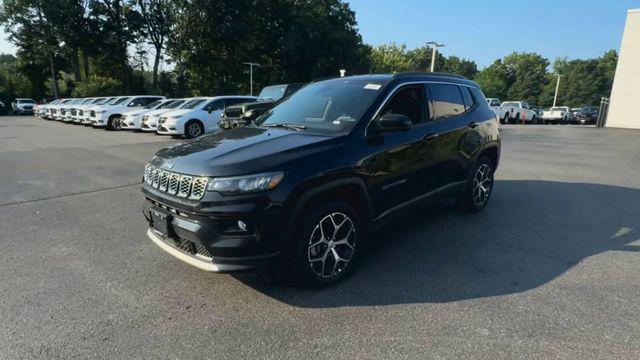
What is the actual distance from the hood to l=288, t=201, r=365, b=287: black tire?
1.69 ft

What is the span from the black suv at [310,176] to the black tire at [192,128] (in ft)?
37.7

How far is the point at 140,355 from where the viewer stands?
2555 millimetres

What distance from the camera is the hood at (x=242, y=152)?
2.94 meters

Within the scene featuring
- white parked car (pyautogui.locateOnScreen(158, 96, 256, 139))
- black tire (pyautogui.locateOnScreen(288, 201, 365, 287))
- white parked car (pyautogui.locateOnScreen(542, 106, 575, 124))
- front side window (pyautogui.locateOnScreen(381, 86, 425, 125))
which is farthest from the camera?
white parked car (pyautogui.locateOnScreen(542, 106, 575, 124))

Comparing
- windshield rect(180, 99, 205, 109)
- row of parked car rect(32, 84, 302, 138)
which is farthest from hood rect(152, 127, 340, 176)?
windshield rect(180, 99, 205, 109)

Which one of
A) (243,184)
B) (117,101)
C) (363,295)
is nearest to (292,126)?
(243,184)

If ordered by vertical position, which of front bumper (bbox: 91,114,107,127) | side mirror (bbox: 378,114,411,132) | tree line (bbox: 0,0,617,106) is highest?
tree line (bbox: 0,0,617,106)

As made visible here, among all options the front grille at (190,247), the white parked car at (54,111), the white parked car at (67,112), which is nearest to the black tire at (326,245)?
the front grille at (190,247)

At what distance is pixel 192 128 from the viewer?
1532cm

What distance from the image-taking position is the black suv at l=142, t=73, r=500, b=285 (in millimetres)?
2900

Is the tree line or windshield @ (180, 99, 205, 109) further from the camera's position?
the tree line

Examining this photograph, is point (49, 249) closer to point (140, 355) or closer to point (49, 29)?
point (140, 355)

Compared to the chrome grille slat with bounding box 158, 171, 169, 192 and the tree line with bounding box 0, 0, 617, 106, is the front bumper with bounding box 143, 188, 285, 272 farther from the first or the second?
the tree line with bounding box 0, 0, 617, 106

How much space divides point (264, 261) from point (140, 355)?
101cm
